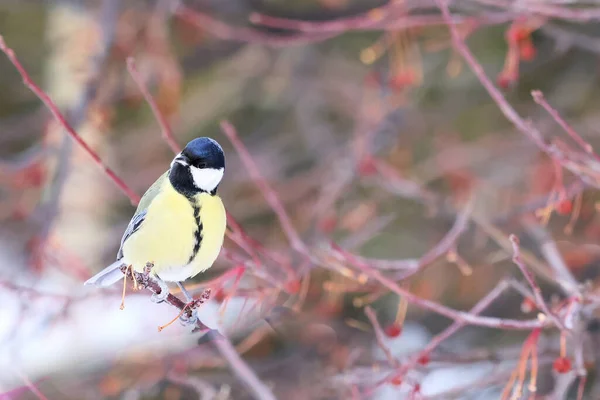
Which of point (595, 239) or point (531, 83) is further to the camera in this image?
point (531, 83)

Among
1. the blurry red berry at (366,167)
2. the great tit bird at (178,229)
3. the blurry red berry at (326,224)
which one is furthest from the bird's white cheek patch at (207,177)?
the blurry red berry at (366,167)

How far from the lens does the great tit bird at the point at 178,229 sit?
427 millimetres

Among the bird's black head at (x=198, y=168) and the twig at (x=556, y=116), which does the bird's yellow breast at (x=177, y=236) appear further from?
the twig at (x=556, y=116)

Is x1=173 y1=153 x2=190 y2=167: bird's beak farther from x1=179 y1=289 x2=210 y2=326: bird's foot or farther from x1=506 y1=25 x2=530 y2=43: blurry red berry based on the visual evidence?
x1=506 y1=25 x2=530 y2=43: blurry red berry

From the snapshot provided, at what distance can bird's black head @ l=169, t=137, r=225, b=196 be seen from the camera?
0.39 meters

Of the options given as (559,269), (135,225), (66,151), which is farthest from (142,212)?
(559,269)

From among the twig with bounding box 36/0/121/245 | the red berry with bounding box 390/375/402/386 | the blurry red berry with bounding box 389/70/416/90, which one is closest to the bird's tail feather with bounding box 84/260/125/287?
the twig with bounding box 36/0/121/245

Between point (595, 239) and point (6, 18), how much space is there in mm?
2127

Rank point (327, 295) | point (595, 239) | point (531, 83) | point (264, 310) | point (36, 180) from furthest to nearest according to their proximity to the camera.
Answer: point (531, 83) → point (595, 239) → point (327, 295) → point (36, 180) → point (264, 310)

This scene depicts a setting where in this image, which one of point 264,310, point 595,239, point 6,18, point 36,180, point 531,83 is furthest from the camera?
point 6,18

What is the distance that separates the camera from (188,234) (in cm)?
45

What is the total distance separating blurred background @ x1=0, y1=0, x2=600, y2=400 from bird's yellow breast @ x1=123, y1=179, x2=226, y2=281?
0.33m

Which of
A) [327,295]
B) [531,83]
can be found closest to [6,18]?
[327,295]

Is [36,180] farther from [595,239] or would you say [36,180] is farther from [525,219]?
[595,239]
